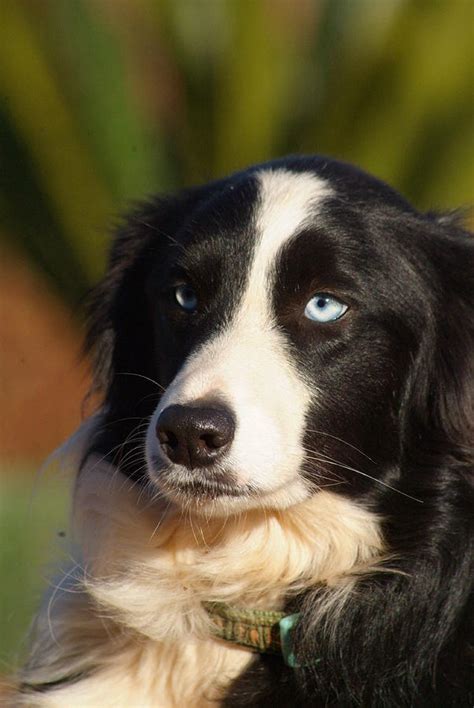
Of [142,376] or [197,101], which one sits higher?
[142,376]

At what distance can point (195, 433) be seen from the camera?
3.01 m

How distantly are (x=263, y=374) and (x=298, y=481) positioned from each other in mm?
362

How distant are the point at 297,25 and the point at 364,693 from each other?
32.8 ft

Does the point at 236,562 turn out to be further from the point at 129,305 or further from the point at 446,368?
the point at 129,305

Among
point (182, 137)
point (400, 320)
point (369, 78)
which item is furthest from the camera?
point (182, 137)

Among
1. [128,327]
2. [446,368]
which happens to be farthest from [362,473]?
[128,327]

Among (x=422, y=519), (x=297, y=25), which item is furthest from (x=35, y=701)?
(x=297, y=25)

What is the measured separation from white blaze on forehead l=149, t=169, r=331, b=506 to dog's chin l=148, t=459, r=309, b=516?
0.9 inches

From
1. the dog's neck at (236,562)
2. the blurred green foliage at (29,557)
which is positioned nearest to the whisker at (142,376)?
the dog's neck at (236,562)

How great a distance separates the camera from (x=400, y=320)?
11.7ft

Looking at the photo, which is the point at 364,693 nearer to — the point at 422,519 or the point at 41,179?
the point at 422,519

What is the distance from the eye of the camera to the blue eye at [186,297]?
3568 mm

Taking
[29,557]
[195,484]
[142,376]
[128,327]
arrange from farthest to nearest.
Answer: [29,557], [128,327], [142,376], [195,484]

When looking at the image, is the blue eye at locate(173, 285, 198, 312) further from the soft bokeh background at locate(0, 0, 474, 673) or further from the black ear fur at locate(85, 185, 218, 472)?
the soft bokeh background at locate(0, 0, 474, 673)
